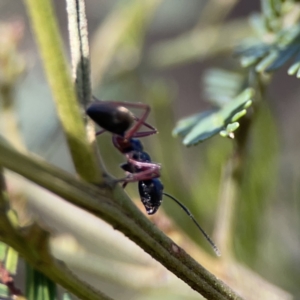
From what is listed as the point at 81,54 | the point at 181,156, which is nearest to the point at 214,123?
the point at 81,54

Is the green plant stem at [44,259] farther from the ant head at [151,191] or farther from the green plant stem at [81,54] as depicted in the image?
the ant head at [151,191]

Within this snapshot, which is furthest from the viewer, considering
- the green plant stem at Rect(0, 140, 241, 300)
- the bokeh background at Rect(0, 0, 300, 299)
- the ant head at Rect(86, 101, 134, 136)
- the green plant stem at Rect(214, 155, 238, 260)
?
the bokeh background at Rect(0, 0, 300, 299)

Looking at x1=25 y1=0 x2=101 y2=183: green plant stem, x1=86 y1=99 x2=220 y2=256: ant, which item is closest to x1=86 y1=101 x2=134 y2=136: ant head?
x1=86 y1=99 x2=220 y2=256: ant

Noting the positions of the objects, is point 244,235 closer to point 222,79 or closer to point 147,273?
point 147,273

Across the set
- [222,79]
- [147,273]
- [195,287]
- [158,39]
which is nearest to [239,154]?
[222,79]

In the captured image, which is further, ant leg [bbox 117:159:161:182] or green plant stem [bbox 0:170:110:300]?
ant leg [bbox 117:159:161:182]

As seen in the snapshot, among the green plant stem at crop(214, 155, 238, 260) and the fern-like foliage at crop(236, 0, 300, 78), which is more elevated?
the fern-like foliage at crop(236, 0, 300, 78)

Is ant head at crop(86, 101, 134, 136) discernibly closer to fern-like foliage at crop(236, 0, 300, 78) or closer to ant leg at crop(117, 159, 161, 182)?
ant leg at crop(117, 159, 161, 182)

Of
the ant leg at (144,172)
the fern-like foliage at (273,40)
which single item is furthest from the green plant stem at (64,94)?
the fern-like foliage at (273,40)
